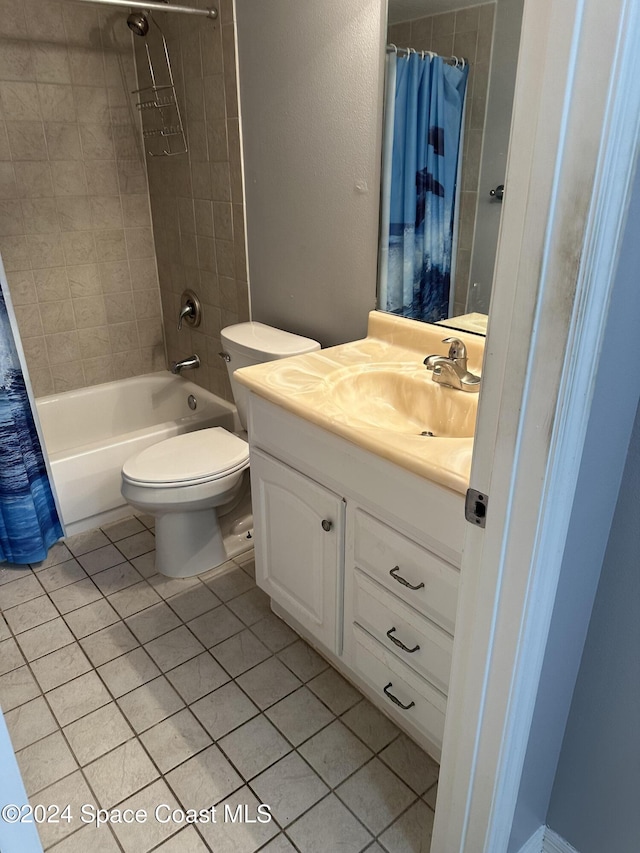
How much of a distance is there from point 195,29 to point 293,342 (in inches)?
48.3

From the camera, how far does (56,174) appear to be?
2.60 m

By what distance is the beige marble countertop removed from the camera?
1158mm

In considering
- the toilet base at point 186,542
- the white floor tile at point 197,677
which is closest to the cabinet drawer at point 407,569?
the white floor tile at point 197,677

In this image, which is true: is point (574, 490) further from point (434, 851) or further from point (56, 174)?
point (56, 174)

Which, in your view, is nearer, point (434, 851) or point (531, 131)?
point (531, 131)

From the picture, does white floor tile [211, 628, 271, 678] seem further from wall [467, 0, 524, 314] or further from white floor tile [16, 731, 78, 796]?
wall [467, 0, 524, 314]

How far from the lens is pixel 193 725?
1.60 metres

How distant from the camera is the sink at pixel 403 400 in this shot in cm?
147

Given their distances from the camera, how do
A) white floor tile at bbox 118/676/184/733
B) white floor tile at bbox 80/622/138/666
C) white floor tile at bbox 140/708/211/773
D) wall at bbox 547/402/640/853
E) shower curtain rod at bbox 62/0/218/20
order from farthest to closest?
shower curtain rod at bbox 62/0/218/20 < white floor tile at bbox 80/622/138/666 < white floor tile at bbox 118/676/184/733 < white floor tile at bbox 140/708/211/773 < wall at bbox 547/402/640/853

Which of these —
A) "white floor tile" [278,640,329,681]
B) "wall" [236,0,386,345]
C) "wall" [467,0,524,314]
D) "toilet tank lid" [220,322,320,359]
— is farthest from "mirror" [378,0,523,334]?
"white floor tile" [278,640,329,681]

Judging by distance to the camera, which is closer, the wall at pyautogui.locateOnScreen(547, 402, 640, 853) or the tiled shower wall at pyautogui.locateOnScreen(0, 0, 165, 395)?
the wall at pyautogui.locateOnScreen(547, 402, 640, 853)

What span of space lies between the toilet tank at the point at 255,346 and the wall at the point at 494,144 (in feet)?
1.95

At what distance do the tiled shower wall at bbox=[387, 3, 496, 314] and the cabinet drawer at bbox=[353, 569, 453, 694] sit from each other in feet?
2.66

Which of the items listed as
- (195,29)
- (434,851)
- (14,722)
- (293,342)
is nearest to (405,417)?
(293,342)
